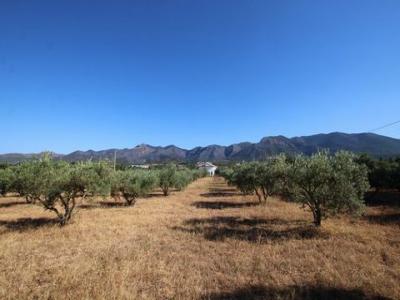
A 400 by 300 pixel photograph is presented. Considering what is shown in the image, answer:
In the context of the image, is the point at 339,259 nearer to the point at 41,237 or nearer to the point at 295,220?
the point at 295,220

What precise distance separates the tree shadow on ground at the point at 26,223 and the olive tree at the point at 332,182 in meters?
17.6

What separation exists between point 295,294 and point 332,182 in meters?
11.2

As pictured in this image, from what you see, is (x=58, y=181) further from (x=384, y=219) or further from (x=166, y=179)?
(x=166, y=179)

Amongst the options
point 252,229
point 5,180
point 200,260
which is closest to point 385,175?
point 252,229

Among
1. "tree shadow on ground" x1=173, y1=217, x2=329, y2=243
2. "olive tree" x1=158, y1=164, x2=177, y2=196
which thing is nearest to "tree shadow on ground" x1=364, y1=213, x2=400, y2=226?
"tree shadow on ground" x1=173, y1=217, x2=329, y2=243

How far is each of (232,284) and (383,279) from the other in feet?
16.9

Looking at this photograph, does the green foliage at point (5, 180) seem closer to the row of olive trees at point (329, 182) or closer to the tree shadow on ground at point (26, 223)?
the tree shadow on ground at point (26, 223)

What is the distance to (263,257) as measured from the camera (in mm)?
13055

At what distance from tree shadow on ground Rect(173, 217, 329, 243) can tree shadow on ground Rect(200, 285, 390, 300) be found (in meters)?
6.13

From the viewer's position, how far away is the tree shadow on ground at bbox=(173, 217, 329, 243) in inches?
667

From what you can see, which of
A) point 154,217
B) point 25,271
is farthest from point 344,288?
point 154,217

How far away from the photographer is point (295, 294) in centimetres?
931

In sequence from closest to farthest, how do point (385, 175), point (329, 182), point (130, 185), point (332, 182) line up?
point (332, 182), point (329, 182), point (130, 185), point (385, 175)

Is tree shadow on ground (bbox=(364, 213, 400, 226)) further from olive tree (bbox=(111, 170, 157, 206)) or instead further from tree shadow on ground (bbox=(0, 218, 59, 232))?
tree shadow on ground (bbox=(0, 218, 59, 232))
